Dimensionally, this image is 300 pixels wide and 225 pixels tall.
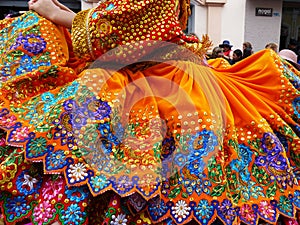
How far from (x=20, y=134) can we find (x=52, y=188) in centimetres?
17

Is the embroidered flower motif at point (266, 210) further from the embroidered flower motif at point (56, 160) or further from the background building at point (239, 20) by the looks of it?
the background building at point (239, 20)

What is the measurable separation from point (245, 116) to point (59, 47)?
0.68 m

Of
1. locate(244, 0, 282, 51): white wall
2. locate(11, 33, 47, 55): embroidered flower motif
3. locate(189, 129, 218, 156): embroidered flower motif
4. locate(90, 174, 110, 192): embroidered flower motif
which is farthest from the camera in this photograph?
locate(244, 0, 282, 51): white wall

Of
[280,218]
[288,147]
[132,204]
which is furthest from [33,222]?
[288,147]

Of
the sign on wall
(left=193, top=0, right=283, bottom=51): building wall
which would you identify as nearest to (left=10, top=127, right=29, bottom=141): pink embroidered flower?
(left=193, top=0, right=283, bottom=51): building wall

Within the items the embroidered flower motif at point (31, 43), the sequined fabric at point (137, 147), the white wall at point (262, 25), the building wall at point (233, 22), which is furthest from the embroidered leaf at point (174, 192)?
the white wall at point (262, 25)

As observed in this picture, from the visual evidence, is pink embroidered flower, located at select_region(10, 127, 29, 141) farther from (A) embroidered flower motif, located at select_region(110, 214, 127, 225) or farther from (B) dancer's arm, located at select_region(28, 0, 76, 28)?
(B) dancer's arm, located at select_region(28, 0, 76, 28)

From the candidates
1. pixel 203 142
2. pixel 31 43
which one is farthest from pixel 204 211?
pixel 31 43

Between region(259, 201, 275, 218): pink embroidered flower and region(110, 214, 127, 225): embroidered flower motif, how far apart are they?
1.27ft

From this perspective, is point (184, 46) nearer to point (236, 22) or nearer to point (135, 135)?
point (135, 135)

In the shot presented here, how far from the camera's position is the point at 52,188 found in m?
0.95

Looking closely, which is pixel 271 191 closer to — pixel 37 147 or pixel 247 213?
pixel 247 213

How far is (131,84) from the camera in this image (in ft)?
3.76

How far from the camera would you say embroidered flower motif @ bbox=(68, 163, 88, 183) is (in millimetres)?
915
